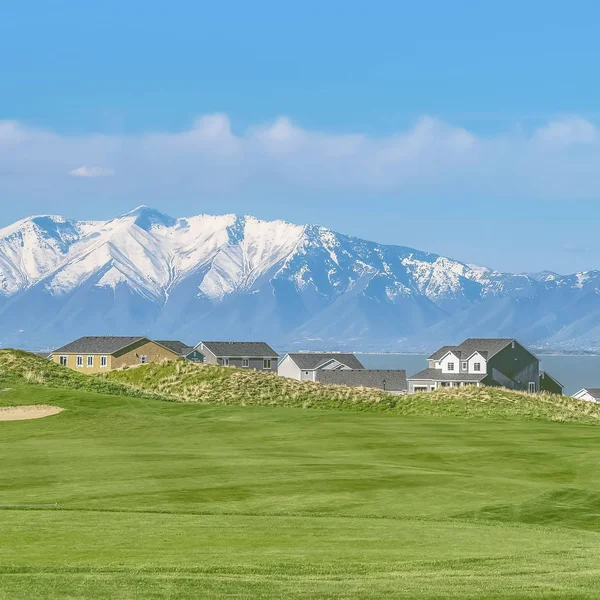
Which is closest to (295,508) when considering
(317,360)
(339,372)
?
(339,372)

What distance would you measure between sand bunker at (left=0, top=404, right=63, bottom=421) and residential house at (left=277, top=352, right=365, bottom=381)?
115 metres

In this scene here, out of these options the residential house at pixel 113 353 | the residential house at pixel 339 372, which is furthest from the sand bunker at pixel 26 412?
the residential house at pixel 339 372

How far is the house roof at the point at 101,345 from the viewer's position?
151 metres

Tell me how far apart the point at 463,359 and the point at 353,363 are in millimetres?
32134

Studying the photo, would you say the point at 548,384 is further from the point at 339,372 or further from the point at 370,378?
the point at 339,372

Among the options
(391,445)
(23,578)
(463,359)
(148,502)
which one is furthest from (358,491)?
(463,359)

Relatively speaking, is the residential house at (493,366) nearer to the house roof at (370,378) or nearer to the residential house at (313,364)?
the house roof at (370,378)

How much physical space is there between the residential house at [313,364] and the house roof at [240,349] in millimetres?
4534

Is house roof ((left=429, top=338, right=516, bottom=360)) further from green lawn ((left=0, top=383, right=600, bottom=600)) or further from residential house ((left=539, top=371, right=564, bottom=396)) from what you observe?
green lawn ((left=0, top=383, right=600, bottom=600))

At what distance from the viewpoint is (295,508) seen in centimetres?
2784

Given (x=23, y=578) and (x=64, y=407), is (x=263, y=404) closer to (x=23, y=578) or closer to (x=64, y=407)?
(x=64, y=407)

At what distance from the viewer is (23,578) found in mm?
17031

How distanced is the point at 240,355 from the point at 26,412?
116295 mm

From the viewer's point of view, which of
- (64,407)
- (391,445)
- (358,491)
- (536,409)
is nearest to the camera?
(358,491)
